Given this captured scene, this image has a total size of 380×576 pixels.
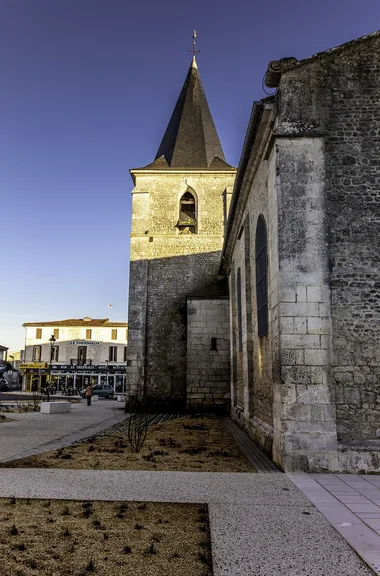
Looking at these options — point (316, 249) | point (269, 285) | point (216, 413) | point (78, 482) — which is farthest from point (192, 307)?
point (78, 482)

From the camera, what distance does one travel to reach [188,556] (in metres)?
3.30

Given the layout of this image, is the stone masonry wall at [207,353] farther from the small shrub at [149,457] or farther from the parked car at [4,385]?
the parked car at [4,385]

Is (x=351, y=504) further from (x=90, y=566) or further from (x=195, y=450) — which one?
(x=195, y=450)

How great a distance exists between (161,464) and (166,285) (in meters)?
13.4

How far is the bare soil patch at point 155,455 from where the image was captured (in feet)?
21.9

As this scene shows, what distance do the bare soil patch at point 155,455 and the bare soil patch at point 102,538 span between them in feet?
6.91

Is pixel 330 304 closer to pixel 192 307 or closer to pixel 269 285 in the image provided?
pixel 269 285

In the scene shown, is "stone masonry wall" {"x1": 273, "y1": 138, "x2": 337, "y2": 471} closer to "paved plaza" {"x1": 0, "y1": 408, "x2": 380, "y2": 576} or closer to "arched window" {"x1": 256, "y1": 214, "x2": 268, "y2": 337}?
"paved plaza" {"x1": 0, "y1": 408, "x2": 380, "y2": 576}

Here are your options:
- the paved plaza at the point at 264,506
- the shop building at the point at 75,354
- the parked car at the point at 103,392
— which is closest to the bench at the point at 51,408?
the paved plaza at the point at 264,506

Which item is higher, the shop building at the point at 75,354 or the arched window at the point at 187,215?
the arched window at the point at 187,215

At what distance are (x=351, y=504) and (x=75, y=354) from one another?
126 ft

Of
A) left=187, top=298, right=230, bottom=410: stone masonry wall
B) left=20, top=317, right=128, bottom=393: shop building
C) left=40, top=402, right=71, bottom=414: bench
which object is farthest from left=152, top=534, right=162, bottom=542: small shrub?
left=20, top=317, right=128, bottom=393: shop building

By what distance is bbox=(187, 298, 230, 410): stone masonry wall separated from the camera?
17.3 m

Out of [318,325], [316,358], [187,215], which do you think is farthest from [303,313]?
[187,215]
